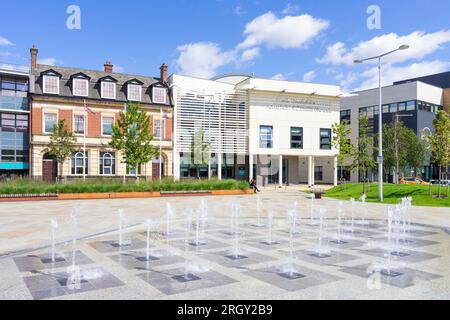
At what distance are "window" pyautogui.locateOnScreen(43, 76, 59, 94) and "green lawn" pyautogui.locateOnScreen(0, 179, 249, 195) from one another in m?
13.1

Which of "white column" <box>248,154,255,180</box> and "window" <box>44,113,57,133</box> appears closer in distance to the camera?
"window" <box>44,113,57,133</box>

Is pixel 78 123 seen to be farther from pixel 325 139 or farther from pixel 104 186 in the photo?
pixel 325 139

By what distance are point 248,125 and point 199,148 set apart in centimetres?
668

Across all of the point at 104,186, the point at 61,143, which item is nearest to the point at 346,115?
the point at 61,143

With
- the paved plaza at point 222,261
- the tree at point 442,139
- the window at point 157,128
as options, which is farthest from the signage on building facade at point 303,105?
the paved plaza at point 222,261

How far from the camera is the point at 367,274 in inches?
292

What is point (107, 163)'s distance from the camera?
128 feet

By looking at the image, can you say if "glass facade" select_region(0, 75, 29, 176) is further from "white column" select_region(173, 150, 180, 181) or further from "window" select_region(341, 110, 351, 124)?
"window" select_region(341, 110, 351, 124)

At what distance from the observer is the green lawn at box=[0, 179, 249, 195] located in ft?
81.3

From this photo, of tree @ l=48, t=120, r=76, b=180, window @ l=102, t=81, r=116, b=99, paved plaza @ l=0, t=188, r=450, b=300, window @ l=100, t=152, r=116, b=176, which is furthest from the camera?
window @ l=102, t=81, r=116, b=99

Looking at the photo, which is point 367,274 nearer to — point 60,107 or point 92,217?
point 92,217

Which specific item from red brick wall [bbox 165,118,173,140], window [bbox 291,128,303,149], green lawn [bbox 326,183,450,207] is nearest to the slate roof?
red brick wall [bbox 165,118,173,140]
